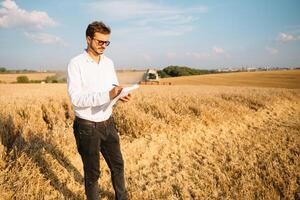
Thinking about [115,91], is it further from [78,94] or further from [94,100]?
[78,94]

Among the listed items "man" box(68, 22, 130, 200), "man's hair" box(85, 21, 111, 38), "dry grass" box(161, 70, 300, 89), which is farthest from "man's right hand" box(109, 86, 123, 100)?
"dry grass" box(161, 70, 300, 89)

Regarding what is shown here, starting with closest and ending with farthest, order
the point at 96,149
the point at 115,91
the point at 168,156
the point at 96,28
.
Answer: the point at 115,91 → the point at 96,28 → the point at 96,149 → the point at 168,156

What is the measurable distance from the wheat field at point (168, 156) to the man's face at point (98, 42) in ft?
6.39

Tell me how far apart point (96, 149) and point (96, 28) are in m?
1.42

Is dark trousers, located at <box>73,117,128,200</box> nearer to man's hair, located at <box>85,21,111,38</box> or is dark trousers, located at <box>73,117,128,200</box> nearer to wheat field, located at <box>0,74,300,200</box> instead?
wheat field, located at <box>0,74,300,200</box>

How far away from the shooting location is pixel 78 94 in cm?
299

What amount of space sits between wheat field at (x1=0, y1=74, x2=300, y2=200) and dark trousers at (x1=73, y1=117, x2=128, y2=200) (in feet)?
2.28

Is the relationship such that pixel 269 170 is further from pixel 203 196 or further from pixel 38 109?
pixel 38 109

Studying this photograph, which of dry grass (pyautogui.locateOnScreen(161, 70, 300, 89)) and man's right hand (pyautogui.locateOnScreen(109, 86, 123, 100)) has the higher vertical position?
man's right hand (pyautogui.locateOnScreen(109, 86, 123, 100))

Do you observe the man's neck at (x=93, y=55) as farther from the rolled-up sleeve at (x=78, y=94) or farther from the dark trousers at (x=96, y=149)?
the dark trousers at (x=96, y=149)

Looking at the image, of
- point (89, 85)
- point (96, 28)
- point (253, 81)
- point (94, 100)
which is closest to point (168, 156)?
point (89, 85)

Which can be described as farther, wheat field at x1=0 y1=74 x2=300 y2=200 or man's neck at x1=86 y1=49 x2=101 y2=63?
wheat field at x1=0 y1=74 x2=300 y2=200

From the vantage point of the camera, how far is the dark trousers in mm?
3301

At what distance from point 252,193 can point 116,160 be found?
2098mm
